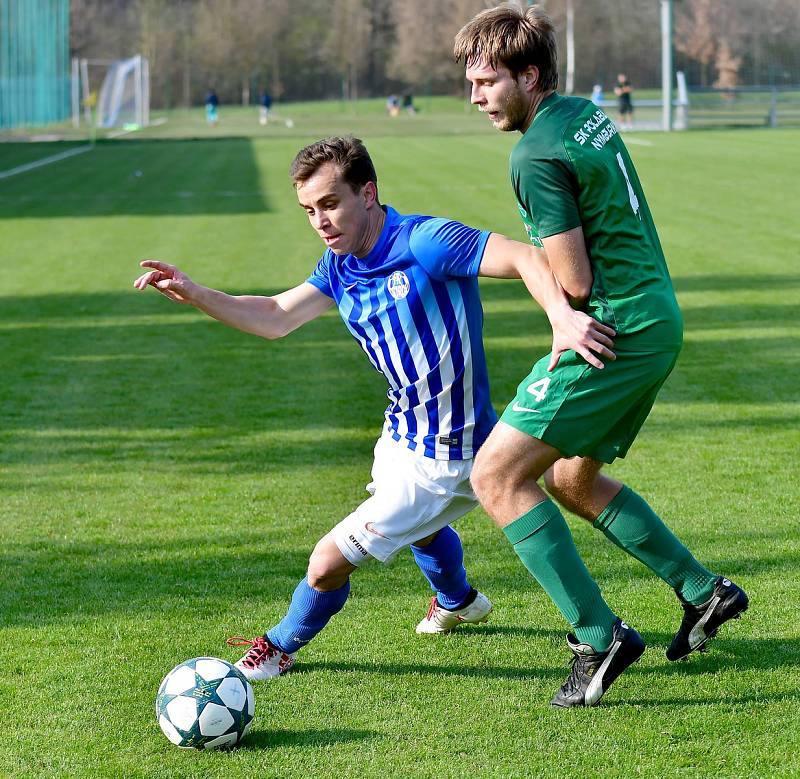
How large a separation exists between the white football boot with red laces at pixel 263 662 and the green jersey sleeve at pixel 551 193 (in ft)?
5.82

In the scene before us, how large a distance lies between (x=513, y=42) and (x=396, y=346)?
1076mm

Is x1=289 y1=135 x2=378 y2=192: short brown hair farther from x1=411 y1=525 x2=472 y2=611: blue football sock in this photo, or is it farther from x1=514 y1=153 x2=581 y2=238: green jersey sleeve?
x1=411 y1=525 x2=472 y2=611: blue football sock

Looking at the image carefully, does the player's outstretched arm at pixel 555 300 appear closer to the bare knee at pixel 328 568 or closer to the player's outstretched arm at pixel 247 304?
the player's outstretched arm at pixel 247 304

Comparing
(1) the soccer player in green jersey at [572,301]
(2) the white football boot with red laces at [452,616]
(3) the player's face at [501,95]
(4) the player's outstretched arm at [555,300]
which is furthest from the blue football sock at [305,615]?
(3) the player's face at [501,95]

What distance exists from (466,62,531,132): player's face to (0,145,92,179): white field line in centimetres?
3060

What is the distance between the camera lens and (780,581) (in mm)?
5137

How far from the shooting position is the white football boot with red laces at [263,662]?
4.31 metres

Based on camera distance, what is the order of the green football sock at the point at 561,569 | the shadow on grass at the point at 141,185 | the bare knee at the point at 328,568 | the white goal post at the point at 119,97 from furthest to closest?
1. the white goal post at the point at 119,97
2. the shadow on grass at the point at 141,185
3. the bare knee at the point at 328,568
4. the green football sock at the point at 561,569

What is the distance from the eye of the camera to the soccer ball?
12.4 ft

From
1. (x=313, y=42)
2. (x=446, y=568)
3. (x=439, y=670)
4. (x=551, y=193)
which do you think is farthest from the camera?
(x=313, y=42)

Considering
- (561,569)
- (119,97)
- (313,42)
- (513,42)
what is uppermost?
(313,42)

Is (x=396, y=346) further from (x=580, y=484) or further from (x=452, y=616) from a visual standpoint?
(x=452, y=616)

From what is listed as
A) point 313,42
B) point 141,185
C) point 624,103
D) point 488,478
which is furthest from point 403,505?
point 313,42

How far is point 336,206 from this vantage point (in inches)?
159
